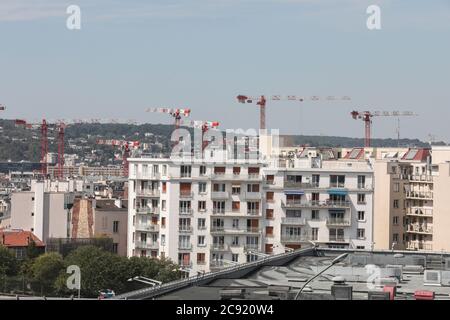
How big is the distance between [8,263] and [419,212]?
12299 millimetres

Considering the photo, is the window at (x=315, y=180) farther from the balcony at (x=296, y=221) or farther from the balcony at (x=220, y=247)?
the balcony at (x=220, y=247)

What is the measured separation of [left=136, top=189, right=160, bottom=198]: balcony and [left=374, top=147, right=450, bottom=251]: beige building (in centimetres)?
621

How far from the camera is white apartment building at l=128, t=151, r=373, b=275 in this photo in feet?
129

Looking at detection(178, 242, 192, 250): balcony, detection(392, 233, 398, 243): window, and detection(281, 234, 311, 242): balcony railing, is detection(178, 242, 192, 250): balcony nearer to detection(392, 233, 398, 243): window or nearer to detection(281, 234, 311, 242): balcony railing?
detection(281, 234, 311, 242): balcony railing

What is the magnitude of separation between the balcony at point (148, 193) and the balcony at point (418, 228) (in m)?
7.65

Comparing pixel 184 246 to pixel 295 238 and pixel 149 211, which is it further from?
pixel 295 238

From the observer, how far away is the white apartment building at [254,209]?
39344 mm

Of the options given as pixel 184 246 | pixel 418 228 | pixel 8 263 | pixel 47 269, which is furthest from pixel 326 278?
pixel 418 228

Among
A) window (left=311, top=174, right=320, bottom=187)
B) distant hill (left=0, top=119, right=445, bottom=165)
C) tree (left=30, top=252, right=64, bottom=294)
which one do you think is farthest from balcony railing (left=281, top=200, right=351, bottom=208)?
distant hill (left=0, top=119, right=445, bottom=165)

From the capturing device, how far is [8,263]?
39.0 m

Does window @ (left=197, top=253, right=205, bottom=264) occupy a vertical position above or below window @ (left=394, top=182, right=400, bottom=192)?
below
